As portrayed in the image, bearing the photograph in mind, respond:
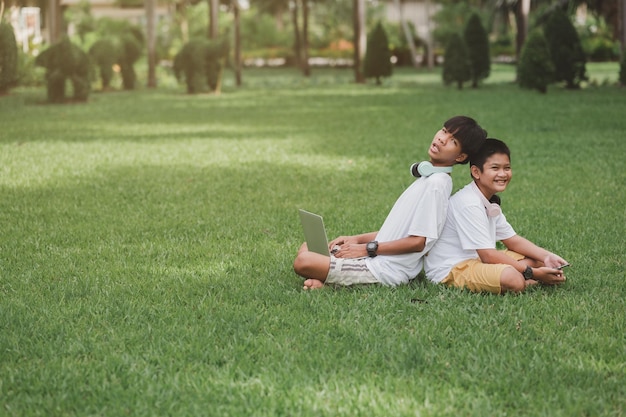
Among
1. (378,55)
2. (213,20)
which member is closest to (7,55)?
(213,20)

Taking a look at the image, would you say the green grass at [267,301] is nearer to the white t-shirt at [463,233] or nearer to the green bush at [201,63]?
the white t-shirt at [463,233]

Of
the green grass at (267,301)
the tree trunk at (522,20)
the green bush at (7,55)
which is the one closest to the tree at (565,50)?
the tree trunk at (522,20)

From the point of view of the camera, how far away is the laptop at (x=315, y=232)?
4.16 meters

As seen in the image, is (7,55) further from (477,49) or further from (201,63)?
(477,49)

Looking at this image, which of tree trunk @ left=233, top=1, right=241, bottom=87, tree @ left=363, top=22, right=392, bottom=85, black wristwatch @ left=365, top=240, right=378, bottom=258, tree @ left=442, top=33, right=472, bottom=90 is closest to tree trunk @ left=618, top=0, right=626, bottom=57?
tree @ left=442, top=33, right=472, bottom=90

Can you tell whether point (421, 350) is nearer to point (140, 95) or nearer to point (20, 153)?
point (20, 153)

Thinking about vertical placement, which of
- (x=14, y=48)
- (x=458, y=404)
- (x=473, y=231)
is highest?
(x=14, y=48)

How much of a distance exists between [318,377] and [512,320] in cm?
107

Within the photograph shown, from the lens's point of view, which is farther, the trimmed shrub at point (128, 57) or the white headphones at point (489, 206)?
the trimmed shrub at point (128, 57)

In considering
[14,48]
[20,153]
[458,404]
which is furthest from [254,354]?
[14,48]

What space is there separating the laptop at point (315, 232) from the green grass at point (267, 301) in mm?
237

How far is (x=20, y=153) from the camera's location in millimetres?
9539

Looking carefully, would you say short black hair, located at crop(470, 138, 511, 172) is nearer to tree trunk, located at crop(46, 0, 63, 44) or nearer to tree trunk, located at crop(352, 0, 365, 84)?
tree trunk, located at crop(352, 0, 365, 84)

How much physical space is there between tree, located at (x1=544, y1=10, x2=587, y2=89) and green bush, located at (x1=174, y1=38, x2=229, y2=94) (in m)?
7.39
